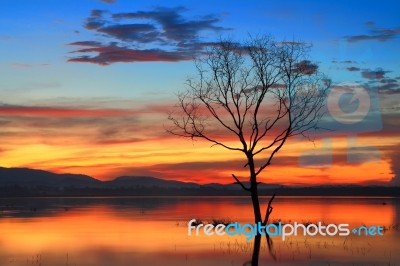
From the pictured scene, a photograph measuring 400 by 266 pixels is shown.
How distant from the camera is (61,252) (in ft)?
93.4

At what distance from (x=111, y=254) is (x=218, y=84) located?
10.2 m

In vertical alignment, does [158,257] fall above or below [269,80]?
below

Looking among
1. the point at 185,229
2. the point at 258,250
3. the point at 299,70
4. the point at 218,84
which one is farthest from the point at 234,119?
the point at 185,229

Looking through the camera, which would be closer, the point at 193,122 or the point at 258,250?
the point at 258,250

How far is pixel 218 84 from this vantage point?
104ft

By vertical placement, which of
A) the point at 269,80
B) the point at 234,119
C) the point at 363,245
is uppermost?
the point at 269,80

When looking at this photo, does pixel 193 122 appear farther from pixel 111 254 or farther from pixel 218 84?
pixel 111 254

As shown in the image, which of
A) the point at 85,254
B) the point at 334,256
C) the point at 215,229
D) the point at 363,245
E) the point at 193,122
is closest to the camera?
the point at 334,256

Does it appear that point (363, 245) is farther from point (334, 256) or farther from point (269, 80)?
point (269, 80)

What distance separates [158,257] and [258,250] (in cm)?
456

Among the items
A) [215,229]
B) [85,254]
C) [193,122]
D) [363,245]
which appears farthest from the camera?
[215,229]

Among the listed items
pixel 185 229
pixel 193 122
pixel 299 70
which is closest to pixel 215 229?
pixel 185 229

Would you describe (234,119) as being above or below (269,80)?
below

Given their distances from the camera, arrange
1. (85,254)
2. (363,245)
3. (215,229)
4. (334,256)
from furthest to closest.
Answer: (215,229)
(363,245)
(85,254)
(334,256)
